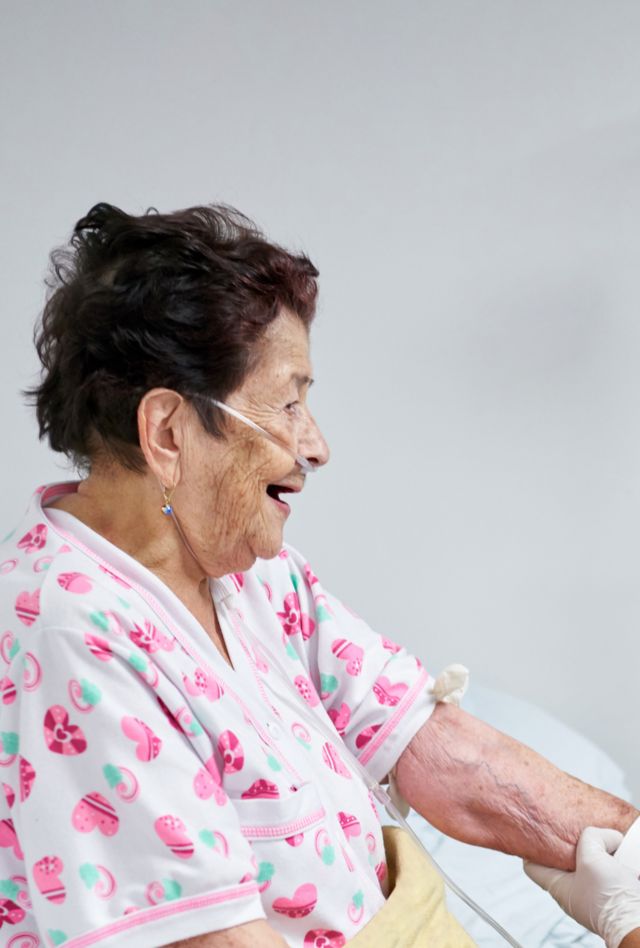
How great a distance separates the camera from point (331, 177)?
2.86 meters

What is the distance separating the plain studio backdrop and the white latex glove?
147 cm

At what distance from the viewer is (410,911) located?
139cm

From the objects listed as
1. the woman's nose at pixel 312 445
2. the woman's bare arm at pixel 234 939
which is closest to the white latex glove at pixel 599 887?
the woman's bare arm at pixel 234 939

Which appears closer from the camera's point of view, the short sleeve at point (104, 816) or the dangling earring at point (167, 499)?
the short sleeve at point (104, 816)

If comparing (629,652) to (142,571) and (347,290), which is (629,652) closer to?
(347,290)

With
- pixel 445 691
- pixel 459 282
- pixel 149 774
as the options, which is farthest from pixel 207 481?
pixel 459 282

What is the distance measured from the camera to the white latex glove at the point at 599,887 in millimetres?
1433

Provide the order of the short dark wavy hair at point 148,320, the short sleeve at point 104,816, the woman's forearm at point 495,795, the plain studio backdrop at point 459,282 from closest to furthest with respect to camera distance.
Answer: the short sleeve at point 104,816
the short dark wavy hair at point 148,320
the woman's forearm at point 495,795
the plain studio backdrop at point 459,282

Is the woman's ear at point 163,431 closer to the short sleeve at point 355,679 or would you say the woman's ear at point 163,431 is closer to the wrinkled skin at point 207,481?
the wrinkled skin at point 207,481

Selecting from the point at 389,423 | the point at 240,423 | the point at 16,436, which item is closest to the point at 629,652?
the point at 389,423

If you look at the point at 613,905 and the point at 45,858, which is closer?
the point at 45,858

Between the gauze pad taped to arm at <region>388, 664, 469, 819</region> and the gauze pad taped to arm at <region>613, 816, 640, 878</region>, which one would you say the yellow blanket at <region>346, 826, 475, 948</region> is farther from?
the gauze pad taped to arm at <region>613, 816, 640, 878</region>

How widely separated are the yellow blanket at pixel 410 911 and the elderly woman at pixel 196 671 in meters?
0.02

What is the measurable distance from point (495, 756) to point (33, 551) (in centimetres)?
71
